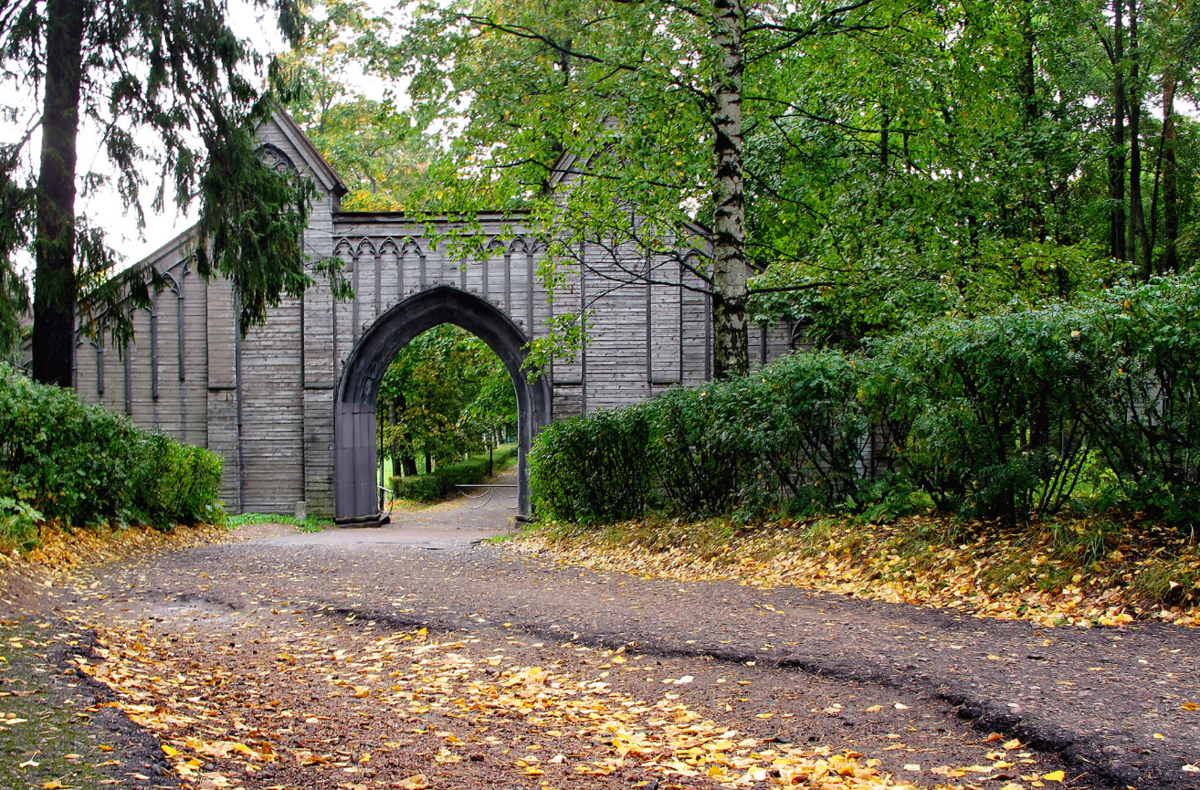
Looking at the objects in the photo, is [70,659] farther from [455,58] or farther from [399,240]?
[399,240]

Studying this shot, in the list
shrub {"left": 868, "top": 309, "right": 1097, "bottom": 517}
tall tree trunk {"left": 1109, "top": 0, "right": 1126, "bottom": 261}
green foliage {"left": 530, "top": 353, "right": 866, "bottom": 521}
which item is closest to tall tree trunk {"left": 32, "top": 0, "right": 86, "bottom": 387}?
green foliage {"left": 530, "top": 353, "right": 866, "bottom": 521}

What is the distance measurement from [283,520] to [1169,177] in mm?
20175

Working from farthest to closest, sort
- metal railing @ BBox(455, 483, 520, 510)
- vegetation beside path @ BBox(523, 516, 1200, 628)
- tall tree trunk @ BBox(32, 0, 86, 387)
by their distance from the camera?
metal railing @ BBox(455, 483, 520, 510) → tall tree trunk @ BBox(32, 0, 86, 387) → vegetation beside path @ BBox(523, 516, 1200, 628)

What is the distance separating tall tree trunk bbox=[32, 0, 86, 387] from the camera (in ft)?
34.7

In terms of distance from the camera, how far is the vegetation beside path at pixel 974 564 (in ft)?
17.2

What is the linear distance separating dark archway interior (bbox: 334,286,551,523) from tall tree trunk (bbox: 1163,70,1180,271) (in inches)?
537

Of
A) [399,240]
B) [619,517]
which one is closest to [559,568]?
[619,517]

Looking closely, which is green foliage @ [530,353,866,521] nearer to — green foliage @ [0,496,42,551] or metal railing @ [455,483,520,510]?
green foliage @ [0,496,42,551]

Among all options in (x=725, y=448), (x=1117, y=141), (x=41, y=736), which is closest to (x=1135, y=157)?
(x=1117, y=141)

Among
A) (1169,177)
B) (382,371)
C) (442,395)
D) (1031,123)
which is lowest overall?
(442,395)

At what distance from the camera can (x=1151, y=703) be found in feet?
11.8

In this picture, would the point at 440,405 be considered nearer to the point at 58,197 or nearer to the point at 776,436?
the point at 58,197

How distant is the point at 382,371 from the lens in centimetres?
1806

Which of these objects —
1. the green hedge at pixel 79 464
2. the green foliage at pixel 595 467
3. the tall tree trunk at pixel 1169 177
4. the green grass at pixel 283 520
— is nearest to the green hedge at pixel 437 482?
the green grass at pixel 283 520
